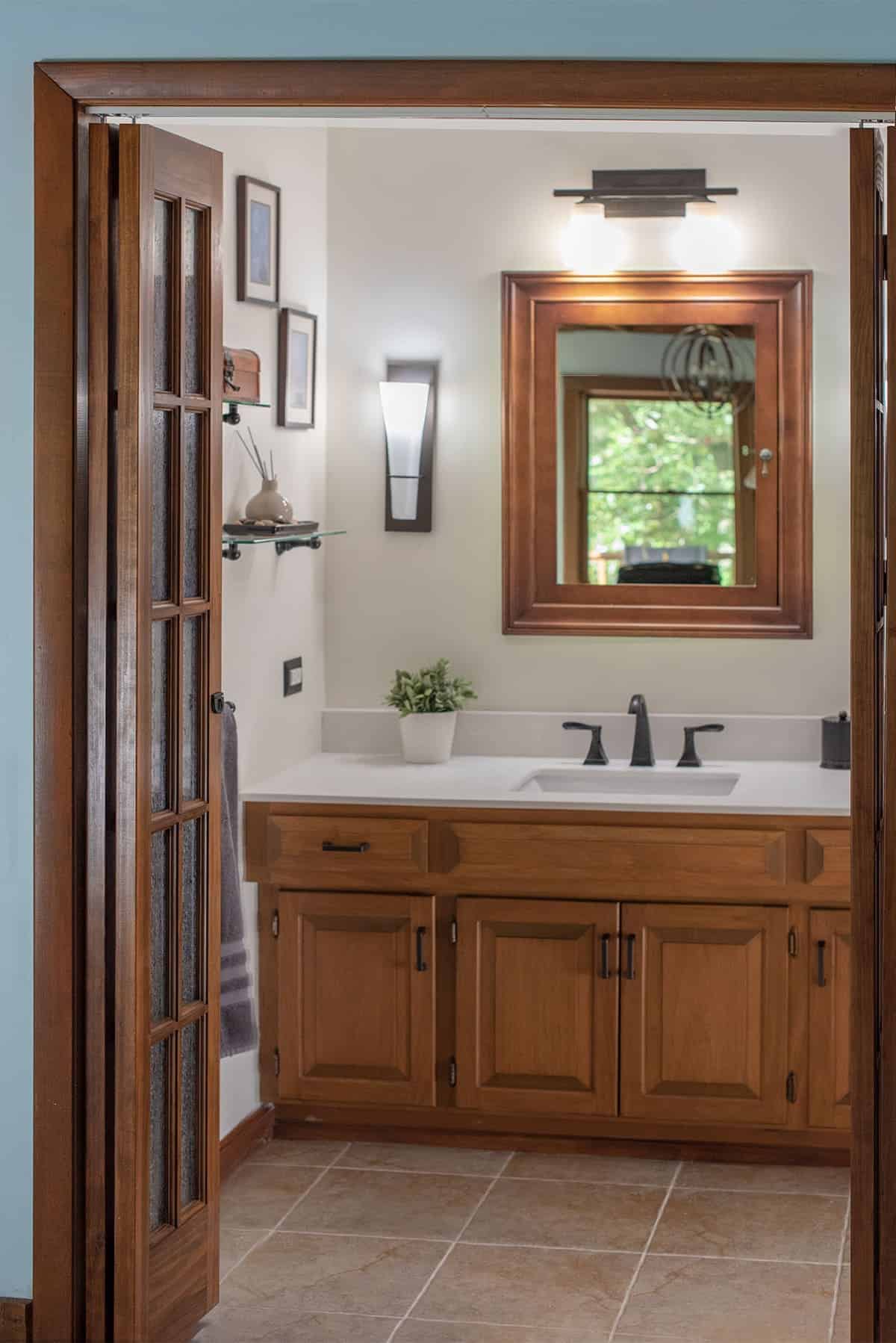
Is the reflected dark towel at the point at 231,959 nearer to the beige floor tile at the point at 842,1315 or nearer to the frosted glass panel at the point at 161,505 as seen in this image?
the frosted glass panel at the point at 161,505

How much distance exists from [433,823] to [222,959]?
25.8 inches

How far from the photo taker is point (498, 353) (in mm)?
4660

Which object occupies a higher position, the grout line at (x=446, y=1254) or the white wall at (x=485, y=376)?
the white wall at (x=485, y=376)

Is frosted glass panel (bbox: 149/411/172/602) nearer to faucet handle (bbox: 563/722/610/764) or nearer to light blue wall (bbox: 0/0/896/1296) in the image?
light blue wall (bbox: 0/0/896/1296)

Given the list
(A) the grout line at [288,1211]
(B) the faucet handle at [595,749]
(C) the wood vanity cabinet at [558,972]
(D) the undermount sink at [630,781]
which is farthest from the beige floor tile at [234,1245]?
(B) the faucet handle at [595,749]

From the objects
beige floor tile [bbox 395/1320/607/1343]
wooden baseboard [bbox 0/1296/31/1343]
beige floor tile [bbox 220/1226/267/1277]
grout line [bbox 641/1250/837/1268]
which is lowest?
beige floor tile [bbox 395/1320/607/1343]

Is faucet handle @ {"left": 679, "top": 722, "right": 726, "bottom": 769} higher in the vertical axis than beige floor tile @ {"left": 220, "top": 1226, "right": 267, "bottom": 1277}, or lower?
higher

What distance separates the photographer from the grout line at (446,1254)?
3182 millimetres

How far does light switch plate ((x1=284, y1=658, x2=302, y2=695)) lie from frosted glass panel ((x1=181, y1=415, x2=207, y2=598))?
136cm

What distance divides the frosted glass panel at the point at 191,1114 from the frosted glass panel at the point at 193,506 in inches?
31.6

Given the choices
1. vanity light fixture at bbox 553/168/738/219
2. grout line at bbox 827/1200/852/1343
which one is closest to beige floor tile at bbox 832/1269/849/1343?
grout line at bbox 827/1200/852/1343

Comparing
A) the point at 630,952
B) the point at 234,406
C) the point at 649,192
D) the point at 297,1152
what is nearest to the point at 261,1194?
the point at 297,1152

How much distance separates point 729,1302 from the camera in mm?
3268

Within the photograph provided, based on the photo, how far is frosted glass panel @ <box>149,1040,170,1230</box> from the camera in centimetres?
295
